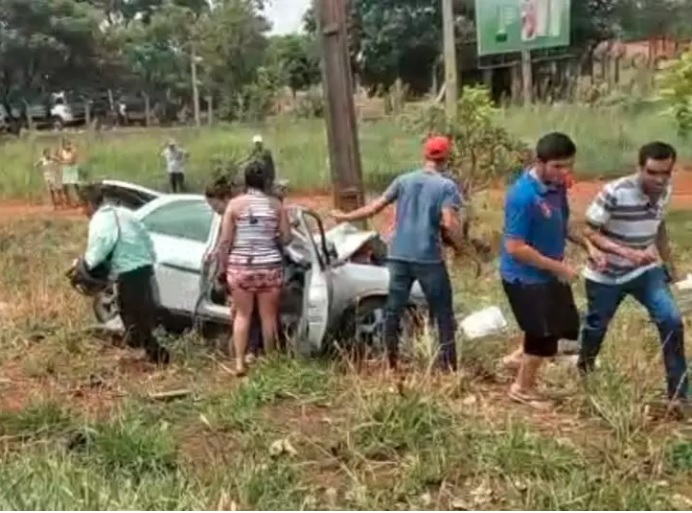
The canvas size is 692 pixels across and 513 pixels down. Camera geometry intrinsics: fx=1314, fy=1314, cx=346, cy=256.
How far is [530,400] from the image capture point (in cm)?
694

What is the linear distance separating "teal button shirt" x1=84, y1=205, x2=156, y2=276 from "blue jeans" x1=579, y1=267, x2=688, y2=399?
3194mm

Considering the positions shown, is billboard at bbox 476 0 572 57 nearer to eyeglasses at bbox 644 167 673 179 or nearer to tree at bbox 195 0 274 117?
eyeglasses at bbox 644 167 673 179

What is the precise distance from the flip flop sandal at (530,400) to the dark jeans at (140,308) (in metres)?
2.66

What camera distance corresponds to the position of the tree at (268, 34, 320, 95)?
50094 mm

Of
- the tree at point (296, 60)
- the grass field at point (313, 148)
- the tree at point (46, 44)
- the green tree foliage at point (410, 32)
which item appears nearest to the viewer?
the grass field at point (313, 148)

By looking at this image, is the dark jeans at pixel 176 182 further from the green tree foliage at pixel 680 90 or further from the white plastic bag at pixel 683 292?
the white plastic bag at pixel 683 292

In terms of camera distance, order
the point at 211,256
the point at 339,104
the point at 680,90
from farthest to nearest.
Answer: the point at 680,90, the point at 339,104, the point at 211,256

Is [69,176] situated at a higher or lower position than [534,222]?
lower

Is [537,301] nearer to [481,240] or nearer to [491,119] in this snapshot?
[481,240]

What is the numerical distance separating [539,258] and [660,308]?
69 cm

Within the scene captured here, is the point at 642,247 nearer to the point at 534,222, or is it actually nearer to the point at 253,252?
the point at 534,222

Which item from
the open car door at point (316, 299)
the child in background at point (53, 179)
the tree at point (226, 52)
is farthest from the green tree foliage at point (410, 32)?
the open car door at point (316, 299)

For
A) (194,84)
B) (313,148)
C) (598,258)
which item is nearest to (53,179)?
(313,148)

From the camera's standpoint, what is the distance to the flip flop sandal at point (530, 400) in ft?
22.5
